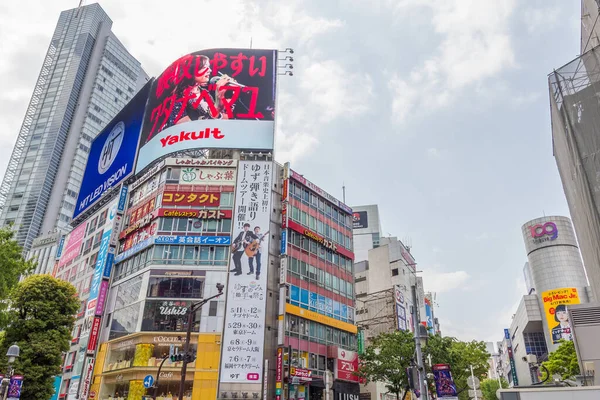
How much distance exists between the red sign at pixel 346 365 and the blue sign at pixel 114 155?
3230 centimetres

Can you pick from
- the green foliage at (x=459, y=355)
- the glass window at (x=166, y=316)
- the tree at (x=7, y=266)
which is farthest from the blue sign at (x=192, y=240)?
the green foliage at (x=459, y=355)

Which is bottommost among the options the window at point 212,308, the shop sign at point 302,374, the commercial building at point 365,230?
the shop sign at point 302,374

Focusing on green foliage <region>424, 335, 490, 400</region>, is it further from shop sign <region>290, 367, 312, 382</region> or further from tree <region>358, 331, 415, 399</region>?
Answer: shop sign <region>290, 367, 312, 382</region>

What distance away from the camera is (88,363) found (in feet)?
136

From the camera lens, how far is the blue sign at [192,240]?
41625mm

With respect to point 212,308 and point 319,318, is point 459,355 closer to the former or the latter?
point 319,318

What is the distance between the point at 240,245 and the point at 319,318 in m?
11.1

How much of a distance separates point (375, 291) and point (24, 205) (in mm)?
87459

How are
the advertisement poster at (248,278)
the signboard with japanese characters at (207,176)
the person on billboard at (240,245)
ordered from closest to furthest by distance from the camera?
the advertisement poster at (248,278) → the person on billboard at (240,245) → the signboard with japanese characters at (207,176)

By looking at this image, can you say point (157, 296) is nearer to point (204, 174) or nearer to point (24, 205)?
point (204, 174)

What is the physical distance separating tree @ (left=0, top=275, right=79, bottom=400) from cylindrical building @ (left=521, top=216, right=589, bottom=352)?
8657cm

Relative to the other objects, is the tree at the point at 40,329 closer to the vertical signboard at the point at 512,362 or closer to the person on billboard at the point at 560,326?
the person on billboard at the point at 560,326

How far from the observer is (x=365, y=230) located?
121 meters

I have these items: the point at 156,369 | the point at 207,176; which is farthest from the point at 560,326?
the point at 156,369
